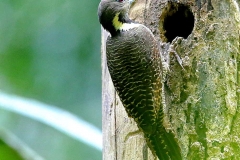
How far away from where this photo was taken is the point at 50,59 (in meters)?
4.41

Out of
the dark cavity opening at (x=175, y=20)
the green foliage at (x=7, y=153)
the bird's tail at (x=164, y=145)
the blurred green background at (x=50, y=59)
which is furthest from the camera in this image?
the blurred green background at (x=50, y=59)

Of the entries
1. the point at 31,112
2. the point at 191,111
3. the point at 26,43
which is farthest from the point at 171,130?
the point at 26,43

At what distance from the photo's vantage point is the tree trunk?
7.30 ft

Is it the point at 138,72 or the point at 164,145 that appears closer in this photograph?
the point at 164,145

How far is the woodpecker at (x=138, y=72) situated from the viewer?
2262 mm

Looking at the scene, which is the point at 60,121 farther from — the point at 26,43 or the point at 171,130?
the point at 26,43

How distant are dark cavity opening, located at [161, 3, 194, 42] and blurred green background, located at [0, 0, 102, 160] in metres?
1.48

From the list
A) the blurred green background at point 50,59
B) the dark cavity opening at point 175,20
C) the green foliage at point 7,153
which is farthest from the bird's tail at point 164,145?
the blurred green background at point 50,59

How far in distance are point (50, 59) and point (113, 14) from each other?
179cm

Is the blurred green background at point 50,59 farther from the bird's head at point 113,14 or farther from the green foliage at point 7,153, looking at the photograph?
the green foliage at point 7,153

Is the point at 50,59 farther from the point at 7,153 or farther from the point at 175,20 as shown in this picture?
the point at 7,153

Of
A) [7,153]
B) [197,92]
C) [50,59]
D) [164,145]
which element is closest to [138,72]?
[197,92]

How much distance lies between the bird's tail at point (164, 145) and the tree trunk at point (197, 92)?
44 millimetres

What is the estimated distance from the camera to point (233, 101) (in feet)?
7.45
